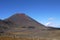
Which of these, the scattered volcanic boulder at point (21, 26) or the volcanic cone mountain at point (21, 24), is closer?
the scattered volcanic boulder at point (21, 26)

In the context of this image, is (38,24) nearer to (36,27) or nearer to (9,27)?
(36,27)

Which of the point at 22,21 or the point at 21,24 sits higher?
the point at 22,21

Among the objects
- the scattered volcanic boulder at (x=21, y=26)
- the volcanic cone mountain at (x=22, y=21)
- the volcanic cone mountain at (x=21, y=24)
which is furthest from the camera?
the volcanic cone mountain at (x=22, y=21)

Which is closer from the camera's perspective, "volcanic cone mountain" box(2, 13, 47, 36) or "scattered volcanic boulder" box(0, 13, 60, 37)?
"scattered volcanic boulder" box(0, 13, 60, 37)

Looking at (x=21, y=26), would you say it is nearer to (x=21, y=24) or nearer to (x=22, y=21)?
(x=21, y=24)

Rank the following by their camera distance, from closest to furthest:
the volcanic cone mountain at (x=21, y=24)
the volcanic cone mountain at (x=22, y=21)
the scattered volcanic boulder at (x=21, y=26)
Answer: the scattered volcanic boulder at (x=21, y=26) → the volcanic cone mountain at (x=21, y=24) → the volcanic cone mountain at (x=22, y=21)

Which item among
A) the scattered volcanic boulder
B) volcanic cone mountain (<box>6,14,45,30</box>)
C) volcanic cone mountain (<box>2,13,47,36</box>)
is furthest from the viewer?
volcanic cone mountain (<box>6,14,45,30</box>)

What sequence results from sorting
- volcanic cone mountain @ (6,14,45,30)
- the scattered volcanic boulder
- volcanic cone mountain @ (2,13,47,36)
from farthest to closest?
volcanic cone mountain @ (6,14,45,30), volcanic cone mountain @ (2,13,47,36), the scattered volcanic boulder

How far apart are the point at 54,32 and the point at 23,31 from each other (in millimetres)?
6918

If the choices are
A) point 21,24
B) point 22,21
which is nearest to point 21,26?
point 21,24

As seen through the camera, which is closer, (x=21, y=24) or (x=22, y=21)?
(x=21, y=24)

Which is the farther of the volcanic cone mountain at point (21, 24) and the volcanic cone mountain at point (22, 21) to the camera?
the volcanic cone mountain at point (22, 21)

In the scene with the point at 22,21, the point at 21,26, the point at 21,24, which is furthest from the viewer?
the point at 22,21

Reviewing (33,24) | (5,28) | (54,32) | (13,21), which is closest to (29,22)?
(33,24)
